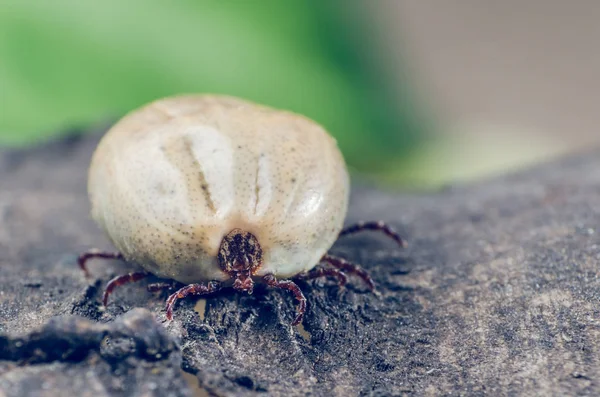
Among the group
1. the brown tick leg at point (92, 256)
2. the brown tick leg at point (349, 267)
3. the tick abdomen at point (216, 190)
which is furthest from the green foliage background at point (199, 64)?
the brown tick leg at point (349, 267)

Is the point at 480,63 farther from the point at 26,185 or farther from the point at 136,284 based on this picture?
the point at 136,284

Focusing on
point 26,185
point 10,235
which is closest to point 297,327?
point 10,235

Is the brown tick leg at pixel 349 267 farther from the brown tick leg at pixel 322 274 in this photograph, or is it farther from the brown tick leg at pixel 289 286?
the brown tick leg at pixel 289 286

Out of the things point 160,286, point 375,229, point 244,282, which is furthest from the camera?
point 375,229

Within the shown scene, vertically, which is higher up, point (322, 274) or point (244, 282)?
point (322, 274)

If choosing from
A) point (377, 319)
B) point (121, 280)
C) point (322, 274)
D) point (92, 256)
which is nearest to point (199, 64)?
point (92, 256)

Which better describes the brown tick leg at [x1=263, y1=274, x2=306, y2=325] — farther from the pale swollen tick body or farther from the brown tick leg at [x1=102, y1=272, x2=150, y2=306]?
the brown tick leg at [x1=102, y1=272, x2=150, y2=306]

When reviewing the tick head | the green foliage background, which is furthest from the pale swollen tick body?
the green foliage background

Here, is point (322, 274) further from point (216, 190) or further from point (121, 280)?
point (121, 280)
